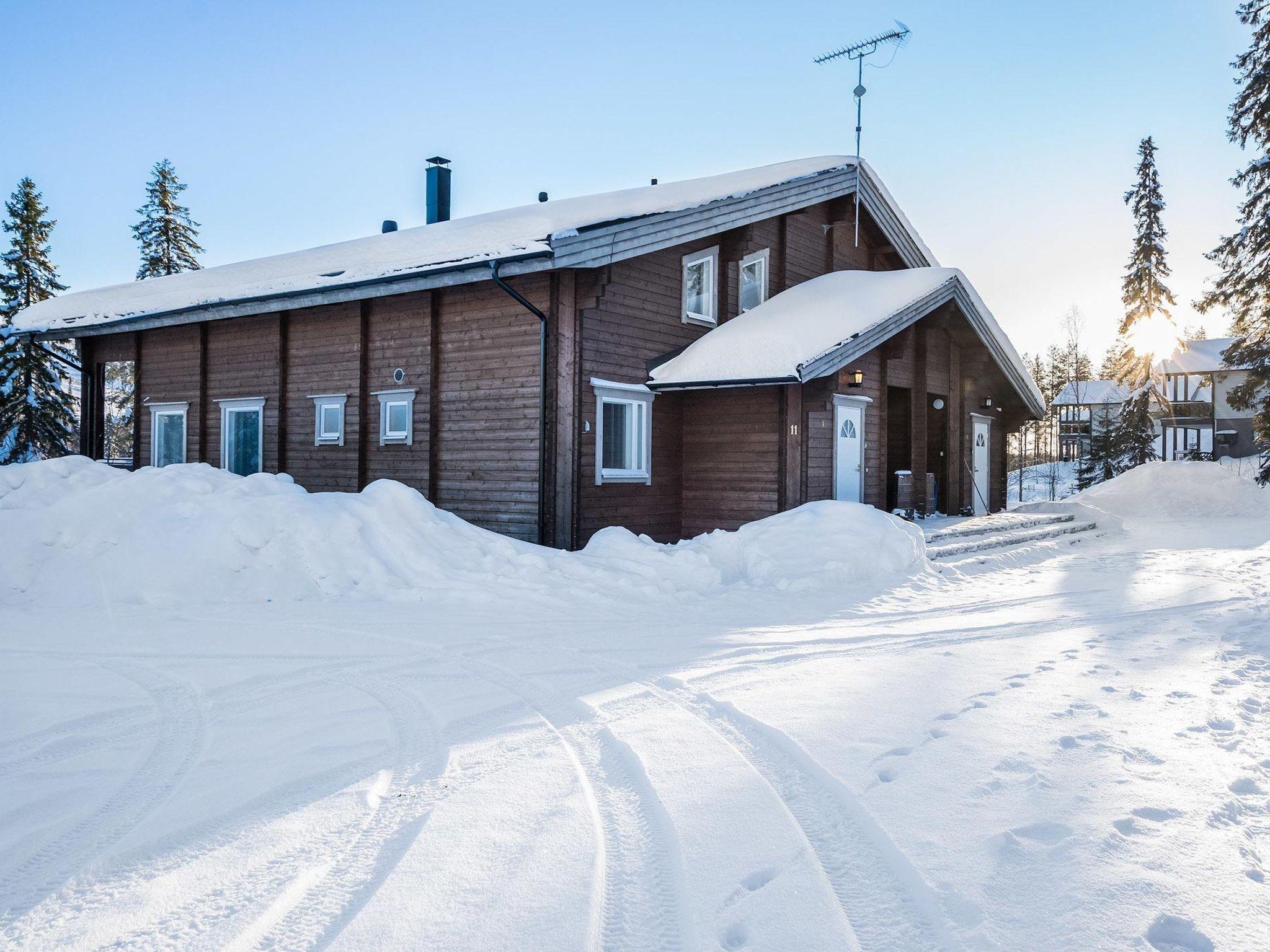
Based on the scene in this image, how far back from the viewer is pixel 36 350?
82.3 ft

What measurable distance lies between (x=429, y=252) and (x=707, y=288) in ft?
14.4

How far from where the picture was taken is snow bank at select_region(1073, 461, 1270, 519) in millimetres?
20625

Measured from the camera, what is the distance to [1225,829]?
3139 mm

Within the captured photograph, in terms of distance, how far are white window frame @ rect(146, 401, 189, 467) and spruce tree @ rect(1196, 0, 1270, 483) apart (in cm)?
2242

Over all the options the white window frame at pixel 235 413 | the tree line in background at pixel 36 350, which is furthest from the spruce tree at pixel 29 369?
the white window frame at pixel 235 413

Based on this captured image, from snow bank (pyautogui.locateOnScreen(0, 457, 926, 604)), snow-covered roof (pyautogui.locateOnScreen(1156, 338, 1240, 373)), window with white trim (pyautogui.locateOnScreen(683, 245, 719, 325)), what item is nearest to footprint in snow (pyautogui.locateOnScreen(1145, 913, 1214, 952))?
snow bank (pyautogui.locateOnScreen(0, 457, 926, 604))

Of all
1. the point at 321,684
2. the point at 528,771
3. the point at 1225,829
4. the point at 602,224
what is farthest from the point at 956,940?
the point at 602,224

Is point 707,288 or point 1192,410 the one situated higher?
point 1192,410

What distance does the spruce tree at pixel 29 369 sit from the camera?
1079 inches

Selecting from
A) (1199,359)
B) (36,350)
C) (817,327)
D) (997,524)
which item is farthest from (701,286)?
(1199,359)

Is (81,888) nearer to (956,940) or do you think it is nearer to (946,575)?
(956,940)

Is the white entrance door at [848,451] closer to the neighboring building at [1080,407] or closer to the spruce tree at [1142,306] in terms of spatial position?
the spruce tree at [1142,306]

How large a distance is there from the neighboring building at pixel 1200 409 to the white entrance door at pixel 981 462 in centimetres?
2330

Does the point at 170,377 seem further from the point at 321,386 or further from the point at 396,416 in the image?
the point at 396,416
